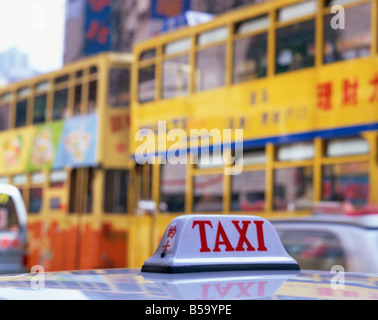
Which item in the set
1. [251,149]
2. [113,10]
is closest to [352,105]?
[251,149]

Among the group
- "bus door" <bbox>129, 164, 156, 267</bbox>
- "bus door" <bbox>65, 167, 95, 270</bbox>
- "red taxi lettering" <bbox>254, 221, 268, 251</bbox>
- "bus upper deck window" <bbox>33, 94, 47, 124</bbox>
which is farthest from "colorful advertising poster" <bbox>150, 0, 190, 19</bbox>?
"red taxi lettering" <bbox>254, 221, 268, 251</bbox>

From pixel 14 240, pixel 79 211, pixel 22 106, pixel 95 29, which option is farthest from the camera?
pixel 95 29

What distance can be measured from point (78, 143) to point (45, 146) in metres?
0.85

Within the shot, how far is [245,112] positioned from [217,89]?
20.6 inches

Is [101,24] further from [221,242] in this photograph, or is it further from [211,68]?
[221,242]

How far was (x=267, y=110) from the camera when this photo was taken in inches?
317

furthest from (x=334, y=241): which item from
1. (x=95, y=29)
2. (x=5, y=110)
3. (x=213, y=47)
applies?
(x=95, y=29)

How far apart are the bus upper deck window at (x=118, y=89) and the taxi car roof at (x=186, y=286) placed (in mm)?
10017

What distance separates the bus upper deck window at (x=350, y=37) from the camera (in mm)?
6777

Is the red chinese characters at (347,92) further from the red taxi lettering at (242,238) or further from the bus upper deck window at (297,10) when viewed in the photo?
the red taxi lettering at (242,238)

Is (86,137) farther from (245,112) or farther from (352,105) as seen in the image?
(352,105)

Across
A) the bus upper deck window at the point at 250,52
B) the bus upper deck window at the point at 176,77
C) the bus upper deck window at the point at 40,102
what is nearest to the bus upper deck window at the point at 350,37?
the bus upper deck window at the point at 250,52

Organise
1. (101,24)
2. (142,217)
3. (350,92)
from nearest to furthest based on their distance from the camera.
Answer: (350,92)
(142,217)
(101,24)

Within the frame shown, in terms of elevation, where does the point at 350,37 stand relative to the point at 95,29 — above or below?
below
